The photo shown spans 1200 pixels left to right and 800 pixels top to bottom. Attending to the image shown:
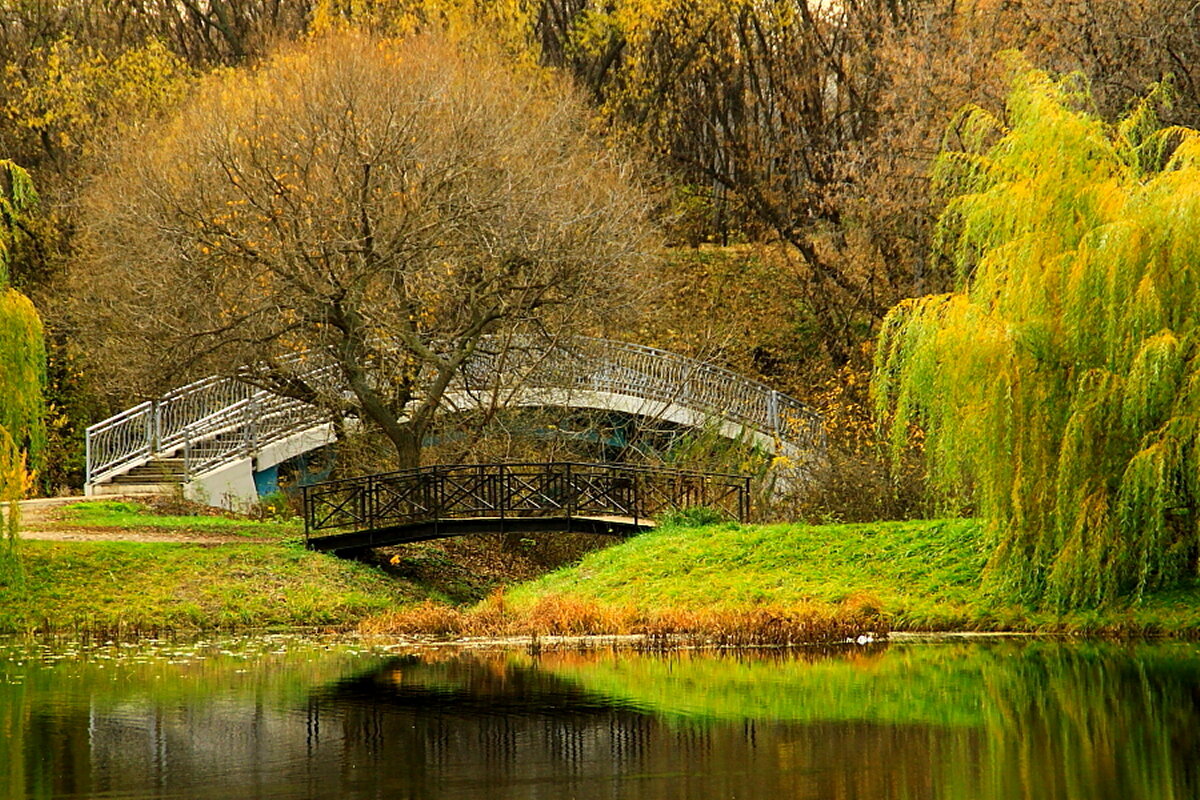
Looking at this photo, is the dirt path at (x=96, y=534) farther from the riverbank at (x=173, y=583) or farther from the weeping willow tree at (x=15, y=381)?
the weeping willow tree at (x=15, y=381)

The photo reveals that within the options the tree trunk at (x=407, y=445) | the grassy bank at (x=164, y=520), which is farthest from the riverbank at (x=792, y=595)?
the grassy bank at (x=164, y=520)

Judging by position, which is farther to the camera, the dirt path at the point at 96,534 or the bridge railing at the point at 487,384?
the bridge railing at the point at 487,384

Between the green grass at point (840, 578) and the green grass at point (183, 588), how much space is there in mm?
2863

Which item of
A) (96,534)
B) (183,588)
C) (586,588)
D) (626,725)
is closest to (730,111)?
(96,534)

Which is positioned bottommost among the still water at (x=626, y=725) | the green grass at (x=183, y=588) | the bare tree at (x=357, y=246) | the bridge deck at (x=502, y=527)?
the still water at (x=626, y=725)

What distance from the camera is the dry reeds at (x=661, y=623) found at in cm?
2109

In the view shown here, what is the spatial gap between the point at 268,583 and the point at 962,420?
1222 cm

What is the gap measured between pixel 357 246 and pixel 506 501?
17.8ft

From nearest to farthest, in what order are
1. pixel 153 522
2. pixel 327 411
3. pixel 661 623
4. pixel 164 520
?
pixel 661 623 < pixel 153 522 < pixel 164 520 < pixel 327 411

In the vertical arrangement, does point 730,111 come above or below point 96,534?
above

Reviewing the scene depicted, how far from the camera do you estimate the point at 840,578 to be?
23688mm

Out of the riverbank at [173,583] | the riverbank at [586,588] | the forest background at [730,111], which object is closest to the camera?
the riverbank at [586,588]

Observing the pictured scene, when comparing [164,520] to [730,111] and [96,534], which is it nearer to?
[96,534]

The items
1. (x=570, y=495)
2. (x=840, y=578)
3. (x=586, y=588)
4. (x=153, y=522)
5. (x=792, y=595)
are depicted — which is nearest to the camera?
(x=792, y=595)
